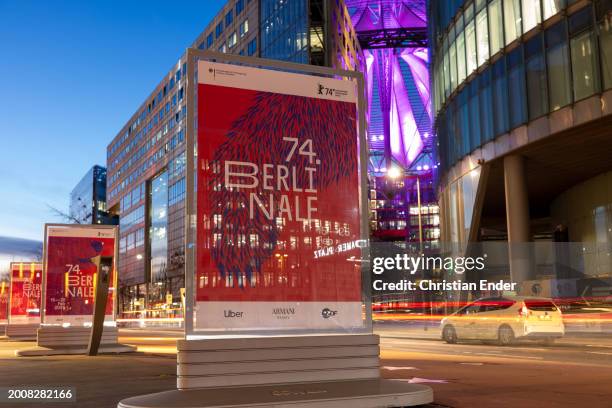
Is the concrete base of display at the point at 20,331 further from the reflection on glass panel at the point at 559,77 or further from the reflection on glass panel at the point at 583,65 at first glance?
the reflection on glass panel at the point at 583,65

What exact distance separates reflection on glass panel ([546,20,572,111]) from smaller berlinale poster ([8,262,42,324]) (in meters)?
24.8

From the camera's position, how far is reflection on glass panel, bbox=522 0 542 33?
32.6 meters

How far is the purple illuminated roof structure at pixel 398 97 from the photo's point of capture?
127312 millimetres

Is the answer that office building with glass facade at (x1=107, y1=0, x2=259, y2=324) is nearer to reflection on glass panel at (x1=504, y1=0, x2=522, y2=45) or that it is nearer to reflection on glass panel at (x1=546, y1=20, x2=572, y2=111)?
reflection on glass panel at (x1=504, y1=0, x2=522, y2=45)

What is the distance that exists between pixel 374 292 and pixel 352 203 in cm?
4429

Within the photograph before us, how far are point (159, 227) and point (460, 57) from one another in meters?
78.8

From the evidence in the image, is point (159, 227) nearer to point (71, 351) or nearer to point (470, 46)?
point (470, 46)

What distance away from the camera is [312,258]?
25.9 feet

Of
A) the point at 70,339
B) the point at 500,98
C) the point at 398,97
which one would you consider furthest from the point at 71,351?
the point at 398,97

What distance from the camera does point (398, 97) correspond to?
153875mm

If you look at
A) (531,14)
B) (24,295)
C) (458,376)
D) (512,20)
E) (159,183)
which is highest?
(159,183)

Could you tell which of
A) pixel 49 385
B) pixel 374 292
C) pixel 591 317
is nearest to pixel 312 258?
pixel 49 385

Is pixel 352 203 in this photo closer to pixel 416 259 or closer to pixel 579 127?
pixel 579 127

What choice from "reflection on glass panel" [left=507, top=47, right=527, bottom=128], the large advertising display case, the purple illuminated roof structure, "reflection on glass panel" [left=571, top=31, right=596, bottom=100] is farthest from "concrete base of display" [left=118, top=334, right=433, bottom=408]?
the purple illuminated roof structure
